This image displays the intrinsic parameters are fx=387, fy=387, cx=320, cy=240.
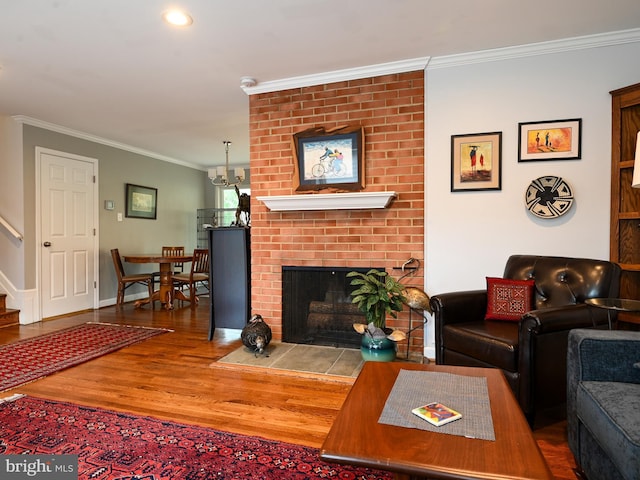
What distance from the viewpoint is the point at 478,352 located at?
2.16 m

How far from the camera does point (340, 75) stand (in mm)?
3166

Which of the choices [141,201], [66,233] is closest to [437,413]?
[66,233]

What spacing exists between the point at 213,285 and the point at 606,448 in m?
3.06

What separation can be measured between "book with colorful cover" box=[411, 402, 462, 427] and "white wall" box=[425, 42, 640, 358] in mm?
1796

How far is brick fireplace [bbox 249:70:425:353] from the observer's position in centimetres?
A: 305

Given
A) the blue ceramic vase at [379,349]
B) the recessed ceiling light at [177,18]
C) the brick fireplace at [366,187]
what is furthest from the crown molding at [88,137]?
the blue ceramic vase at [379,349]

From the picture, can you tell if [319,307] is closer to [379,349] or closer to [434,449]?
[379,349]

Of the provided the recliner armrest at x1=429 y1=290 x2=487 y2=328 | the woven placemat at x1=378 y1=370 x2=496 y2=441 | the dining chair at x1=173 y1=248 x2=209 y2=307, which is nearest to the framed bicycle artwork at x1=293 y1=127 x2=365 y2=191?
the recliner armrest at x1=429 y1=290 x2=487 y2=328

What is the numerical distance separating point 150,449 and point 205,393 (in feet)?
2.20

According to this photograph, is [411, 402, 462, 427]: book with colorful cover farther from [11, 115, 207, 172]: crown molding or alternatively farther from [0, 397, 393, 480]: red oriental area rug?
[11, 115, 207, 172]: crown molding

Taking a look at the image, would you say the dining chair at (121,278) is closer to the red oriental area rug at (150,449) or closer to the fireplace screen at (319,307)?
the fireplace screen at (319,307)

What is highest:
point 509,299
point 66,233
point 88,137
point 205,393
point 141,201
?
point 88,137

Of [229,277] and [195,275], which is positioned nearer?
[229,277]

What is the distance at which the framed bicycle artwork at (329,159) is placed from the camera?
3141mm
